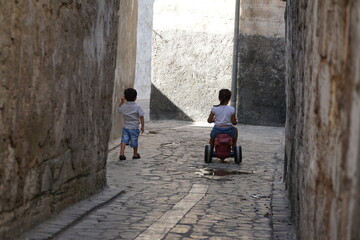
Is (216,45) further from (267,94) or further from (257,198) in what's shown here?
(257,198)

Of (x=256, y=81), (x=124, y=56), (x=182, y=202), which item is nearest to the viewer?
(x=182, y=202)

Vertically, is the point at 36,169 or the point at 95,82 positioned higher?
the point at 95,82

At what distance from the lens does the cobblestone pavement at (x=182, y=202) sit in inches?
238

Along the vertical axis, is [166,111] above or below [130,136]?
below

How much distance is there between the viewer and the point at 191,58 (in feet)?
60.6

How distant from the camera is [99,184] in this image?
772 centimetres

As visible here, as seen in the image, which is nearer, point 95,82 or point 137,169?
point 95,82

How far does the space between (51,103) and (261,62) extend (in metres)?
12.8

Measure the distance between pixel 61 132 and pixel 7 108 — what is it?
51.6 inches

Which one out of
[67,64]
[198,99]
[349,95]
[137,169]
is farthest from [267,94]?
[349,95]

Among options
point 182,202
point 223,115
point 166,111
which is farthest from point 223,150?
point 166,111

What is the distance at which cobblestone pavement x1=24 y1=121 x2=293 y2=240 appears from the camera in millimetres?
6039

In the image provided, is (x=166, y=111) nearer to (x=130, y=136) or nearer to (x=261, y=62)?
(x=261, y=62)

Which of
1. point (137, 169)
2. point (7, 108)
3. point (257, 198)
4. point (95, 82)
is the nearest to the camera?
point (7, 108)
